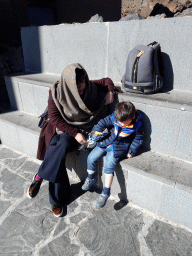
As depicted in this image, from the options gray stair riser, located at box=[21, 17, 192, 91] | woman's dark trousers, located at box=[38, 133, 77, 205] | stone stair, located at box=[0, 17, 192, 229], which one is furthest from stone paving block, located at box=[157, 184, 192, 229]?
gray stair riser, located at box=[21, 17, 192, 91]

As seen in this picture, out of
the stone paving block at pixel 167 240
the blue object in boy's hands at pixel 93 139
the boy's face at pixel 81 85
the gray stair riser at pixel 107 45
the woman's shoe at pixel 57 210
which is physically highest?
the gray stair riser at pixel 107 45

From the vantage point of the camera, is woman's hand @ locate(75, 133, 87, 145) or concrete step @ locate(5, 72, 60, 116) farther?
concrete step @ locate(5, 72, 60, 116)

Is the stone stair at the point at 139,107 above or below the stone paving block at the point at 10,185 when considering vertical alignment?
above

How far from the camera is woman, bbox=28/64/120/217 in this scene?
6.75 ft

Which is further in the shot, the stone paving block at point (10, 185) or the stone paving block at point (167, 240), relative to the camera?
the stone paving block at point (10, 185)

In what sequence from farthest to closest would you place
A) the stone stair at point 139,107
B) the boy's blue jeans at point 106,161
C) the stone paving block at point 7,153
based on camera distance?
the stone paving block at point 7,153, the boy's blue jeans at point 106,161, the stone stair at point 139,107

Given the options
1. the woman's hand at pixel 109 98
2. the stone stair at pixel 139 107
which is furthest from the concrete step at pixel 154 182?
the woman's hand at pixel 109 98

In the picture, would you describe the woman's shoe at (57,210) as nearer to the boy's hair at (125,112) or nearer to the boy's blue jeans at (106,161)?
the boy's blue jeans at (106,161)

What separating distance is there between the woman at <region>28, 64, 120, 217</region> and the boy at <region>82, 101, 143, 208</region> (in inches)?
7.9

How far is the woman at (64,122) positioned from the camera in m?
2.06

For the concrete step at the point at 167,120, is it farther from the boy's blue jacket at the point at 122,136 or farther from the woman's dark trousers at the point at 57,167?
the woman's dark trousers at the point at 57,167

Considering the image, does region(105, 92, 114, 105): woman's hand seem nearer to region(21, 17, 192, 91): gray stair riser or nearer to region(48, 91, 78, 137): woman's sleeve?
region(48, 91, 78, 137): woman's sleeve

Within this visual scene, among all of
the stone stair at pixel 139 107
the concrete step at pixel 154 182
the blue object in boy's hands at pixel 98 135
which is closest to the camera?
the concrete step at pixel 154 182

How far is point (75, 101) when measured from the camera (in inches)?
83.8
